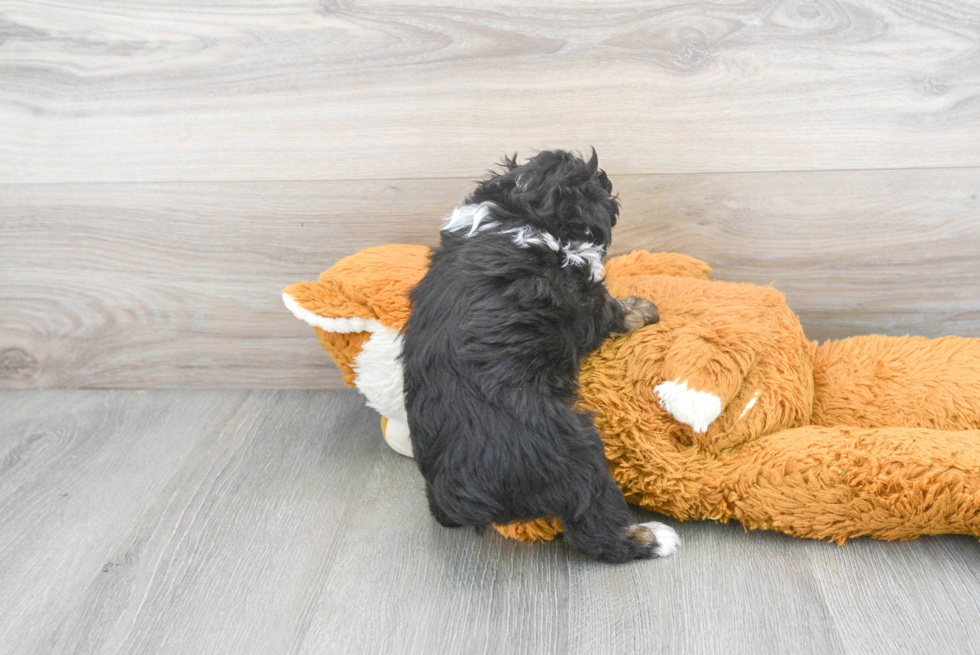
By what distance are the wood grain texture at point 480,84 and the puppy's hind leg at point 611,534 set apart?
78cm

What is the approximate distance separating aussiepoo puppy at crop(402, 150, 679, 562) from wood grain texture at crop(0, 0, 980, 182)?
0.38 meters

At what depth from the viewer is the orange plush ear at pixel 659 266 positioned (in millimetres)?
1575

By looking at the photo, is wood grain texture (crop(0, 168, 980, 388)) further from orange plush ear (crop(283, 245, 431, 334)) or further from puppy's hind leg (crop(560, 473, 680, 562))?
puppy's hind leg (crop(560, 473, 680, 562))

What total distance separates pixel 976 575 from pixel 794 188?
85 cm

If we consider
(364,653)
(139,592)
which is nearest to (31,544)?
(139,592)

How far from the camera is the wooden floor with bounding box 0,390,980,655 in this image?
116 centimetres

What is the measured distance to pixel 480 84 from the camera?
1.62m

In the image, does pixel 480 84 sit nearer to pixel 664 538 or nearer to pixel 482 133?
pixel 482 133

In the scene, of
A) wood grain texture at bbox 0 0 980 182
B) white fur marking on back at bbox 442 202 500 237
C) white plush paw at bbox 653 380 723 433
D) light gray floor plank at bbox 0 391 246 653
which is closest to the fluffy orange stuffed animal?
white plush paw at bbox 653 380 723 433

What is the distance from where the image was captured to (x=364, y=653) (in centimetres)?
116

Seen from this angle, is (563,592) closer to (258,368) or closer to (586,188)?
(586,188)

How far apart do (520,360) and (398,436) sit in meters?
0.58

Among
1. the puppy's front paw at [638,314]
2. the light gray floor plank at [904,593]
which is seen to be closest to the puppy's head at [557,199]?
the puppy's front paw at [638,314]

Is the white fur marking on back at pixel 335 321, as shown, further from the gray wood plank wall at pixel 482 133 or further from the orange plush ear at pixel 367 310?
the gray wood plank wall at pixel 482 133
